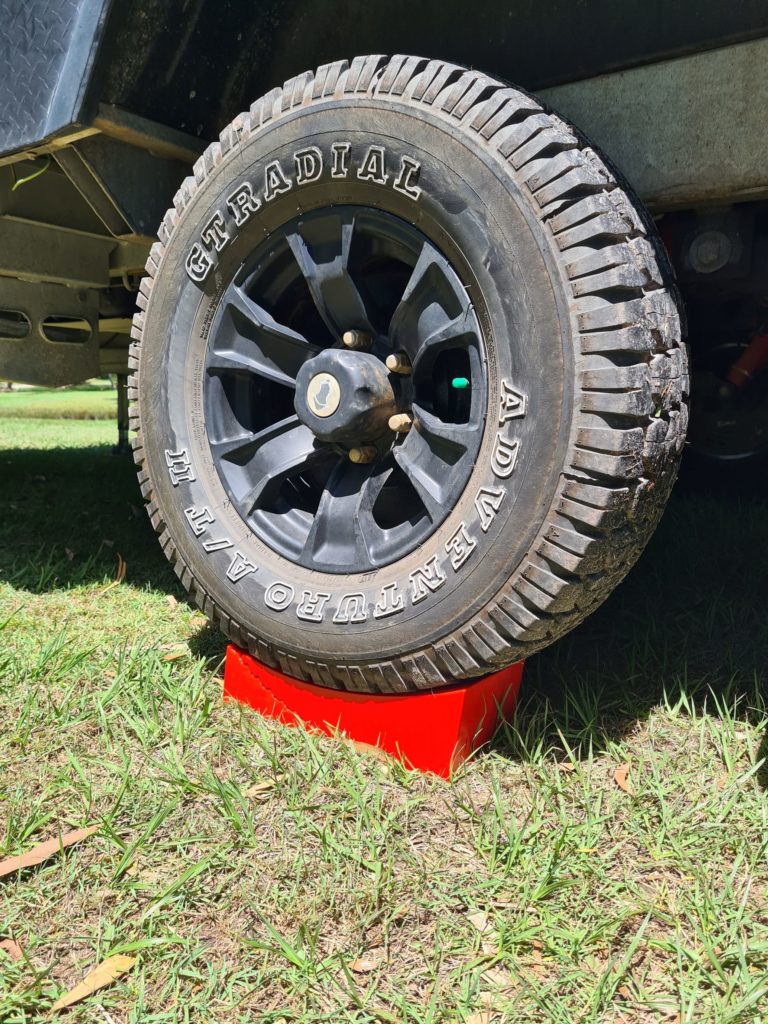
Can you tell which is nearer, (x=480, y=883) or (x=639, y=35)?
(x=480, y=883)

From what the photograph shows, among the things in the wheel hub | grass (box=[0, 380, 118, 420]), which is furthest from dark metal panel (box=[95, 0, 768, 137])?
grass (box=[0, 380, 118, 420])

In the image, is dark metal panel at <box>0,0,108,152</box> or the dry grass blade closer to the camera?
dark metal panel at <box>0,0,108,152</box>

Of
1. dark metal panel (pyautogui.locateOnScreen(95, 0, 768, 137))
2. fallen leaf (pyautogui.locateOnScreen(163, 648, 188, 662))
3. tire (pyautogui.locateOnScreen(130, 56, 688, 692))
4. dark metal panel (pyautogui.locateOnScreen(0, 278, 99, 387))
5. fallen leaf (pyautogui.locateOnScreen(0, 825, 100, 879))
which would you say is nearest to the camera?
fallen leaf (pyautogui.locateOnScreen(0, 825, 100, 879))

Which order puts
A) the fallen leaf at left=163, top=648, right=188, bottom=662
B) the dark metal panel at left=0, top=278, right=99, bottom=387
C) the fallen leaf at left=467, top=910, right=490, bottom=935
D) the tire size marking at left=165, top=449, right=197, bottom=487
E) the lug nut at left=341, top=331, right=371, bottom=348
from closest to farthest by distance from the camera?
the fallen leaf at left=467, top=910, right=490, bottom=935 < the lug nut at left=341, top=331, right=371, bottom=348 < the tire size marking at left=165, top=449, right=197, bottom=487 < the fallen leaf at left=163, top=648, right=188, bottom=662 < the dark metal panel at left=0, top=278, right=99, bottom=387

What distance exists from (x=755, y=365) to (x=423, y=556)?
4.22 feet

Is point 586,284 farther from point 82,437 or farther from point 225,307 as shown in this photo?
point 82,437

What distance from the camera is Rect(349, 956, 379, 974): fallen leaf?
1226 mm

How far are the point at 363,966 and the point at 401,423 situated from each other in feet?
3.36

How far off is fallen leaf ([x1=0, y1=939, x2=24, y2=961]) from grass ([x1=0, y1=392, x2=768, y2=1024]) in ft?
0.04

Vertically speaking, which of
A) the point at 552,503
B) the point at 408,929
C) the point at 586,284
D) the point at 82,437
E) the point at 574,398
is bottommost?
the point at 82,437

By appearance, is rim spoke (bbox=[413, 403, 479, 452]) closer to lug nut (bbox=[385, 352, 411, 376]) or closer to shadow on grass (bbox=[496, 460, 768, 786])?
lug nut (bbox=[385, 352, 411, 376])

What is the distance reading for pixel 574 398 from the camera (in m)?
1.50

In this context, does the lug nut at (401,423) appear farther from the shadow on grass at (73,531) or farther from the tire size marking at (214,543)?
the shadow on grass at (73,531)

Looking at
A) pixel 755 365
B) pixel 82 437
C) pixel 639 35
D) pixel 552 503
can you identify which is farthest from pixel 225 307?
pixel 82 437
